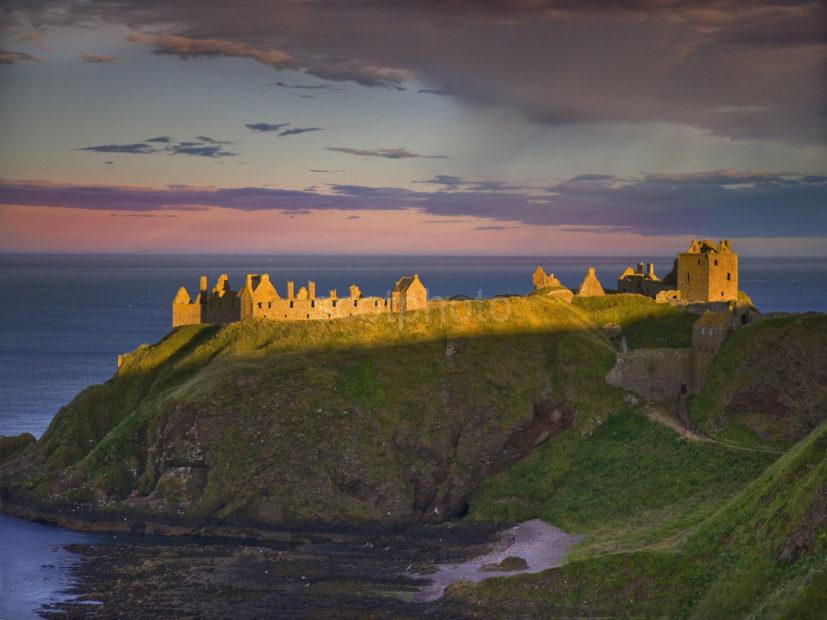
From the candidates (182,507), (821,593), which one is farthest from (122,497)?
(821,593)

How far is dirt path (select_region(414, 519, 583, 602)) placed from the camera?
87.5m

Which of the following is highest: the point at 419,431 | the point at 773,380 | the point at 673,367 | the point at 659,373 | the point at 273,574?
the point at 673,367

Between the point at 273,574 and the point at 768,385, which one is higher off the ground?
the point at 768,385

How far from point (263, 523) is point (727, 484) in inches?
1693

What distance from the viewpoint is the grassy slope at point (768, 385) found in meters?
112

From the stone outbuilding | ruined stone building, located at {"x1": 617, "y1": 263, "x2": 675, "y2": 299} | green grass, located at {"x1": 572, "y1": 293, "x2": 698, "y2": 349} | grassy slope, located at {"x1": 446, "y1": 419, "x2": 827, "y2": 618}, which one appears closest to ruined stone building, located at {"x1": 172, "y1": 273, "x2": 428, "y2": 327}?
the stone outbuilding

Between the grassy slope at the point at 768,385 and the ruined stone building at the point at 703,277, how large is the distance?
20.6 m

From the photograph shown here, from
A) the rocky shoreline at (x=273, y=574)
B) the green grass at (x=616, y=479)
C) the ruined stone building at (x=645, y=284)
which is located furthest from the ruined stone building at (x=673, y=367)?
the rocky shoreline at (x=273, y=574)

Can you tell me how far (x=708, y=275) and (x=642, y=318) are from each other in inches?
537

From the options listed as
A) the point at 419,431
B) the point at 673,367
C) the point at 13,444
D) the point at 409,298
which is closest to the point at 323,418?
the point at 419,431

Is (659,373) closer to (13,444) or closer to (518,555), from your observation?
(518,555)

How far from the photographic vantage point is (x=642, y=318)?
5448 inches

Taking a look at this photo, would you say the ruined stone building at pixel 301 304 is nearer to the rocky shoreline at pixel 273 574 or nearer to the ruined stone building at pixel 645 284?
the ruined stone building at pixel 645 284

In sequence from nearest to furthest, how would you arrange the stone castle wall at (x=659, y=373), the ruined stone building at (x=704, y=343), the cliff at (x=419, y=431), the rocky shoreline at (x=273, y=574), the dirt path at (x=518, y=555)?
the rocky shoreline at (x=273, y=574), the dirt path at (x=518, y=555), the cliff at (x=419, y=431), the ruined stone building at (x=704, y=343), the stone castle wall at (x=659, y=373)
